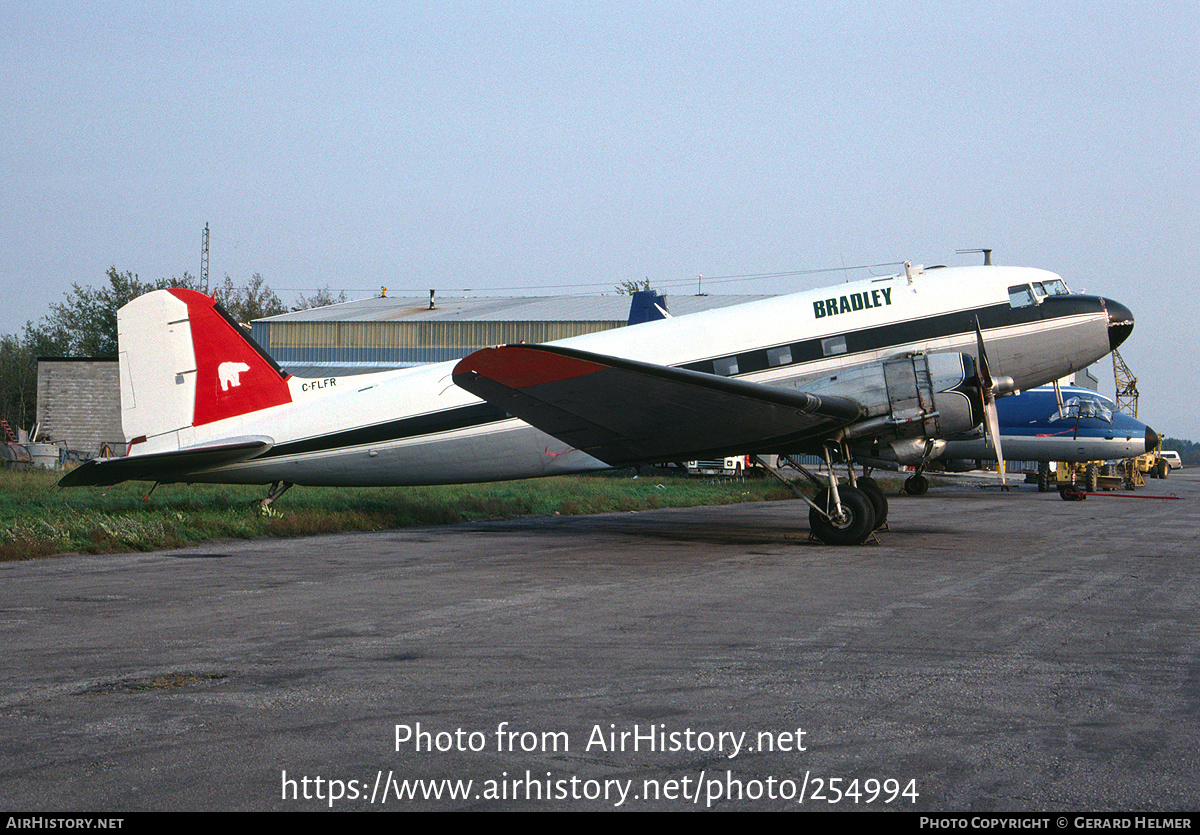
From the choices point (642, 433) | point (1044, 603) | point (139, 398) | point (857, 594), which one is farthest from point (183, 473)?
point (1044, 603)

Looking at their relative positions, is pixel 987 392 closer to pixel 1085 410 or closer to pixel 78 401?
pixel 1085 410

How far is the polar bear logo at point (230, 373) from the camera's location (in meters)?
15.1

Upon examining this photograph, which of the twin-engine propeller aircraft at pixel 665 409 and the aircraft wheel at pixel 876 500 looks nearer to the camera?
the twin-engine propeller aircraft at pixel 665 409

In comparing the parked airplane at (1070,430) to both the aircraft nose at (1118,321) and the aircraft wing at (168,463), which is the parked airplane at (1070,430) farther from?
the aircraft wing at (168,463)

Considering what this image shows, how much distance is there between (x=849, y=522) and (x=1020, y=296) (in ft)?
15.8

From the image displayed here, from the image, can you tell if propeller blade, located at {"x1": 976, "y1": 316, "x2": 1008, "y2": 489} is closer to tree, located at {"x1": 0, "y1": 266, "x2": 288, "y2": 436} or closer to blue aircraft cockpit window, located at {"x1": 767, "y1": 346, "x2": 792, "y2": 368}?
blue aircraft cockpit window, located at {"x1": 767, "y1": 346, "x2": 792, "y2": 368}

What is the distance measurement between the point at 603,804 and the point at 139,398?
13950mm

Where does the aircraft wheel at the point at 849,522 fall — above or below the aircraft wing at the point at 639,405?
below

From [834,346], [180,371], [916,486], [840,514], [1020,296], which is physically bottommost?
[916,486]

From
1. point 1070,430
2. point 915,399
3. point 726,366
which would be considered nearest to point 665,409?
point 726,366

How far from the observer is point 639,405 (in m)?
12.4

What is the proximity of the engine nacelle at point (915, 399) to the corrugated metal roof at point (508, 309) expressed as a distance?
37921 mm

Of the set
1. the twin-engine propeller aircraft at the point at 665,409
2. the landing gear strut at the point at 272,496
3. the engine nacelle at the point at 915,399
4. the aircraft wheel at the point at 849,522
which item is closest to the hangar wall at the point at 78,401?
the landing gear strut at the point at 272,496

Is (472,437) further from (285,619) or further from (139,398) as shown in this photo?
(285,619)
